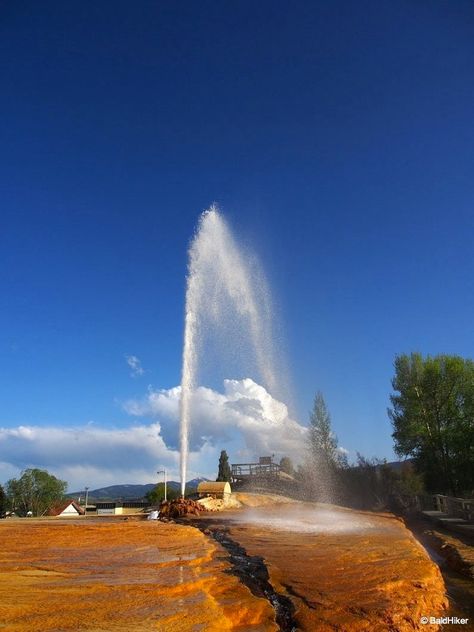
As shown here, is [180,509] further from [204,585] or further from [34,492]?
[34,492]

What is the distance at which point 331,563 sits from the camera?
289 inches

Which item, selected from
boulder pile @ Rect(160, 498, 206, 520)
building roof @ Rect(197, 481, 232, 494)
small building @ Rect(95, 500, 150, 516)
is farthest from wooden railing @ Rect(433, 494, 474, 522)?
small building @ Rect(95, 500, 150, 516)

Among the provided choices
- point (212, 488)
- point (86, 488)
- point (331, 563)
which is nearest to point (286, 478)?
point (212, 488)

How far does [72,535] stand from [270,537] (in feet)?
16.1

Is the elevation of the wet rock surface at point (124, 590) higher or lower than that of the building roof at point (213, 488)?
lower

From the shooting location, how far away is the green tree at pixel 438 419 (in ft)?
112

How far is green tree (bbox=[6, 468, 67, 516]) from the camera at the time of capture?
8575cm

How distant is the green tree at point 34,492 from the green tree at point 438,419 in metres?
74.5

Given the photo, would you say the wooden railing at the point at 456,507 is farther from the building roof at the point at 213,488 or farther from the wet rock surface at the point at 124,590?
the wet rock surface at the point at 124,590

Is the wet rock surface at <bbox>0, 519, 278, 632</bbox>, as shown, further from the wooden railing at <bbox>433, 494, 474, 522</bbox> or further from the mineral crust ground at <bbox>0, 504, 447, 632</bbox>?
the wooden railing at <bbox>433, 494, 474, 522</bbox>

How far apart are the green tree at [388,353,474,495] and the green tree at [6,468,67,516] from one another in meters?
74.5

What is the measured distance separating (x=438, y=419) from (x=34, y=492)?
82.1 meters

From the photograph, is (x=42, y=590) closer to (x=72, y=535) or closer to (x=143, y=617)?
(x=143, y=617)

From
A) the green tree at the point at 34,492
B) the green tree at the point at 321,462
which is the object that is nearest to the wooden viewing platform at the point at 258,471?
the green tree at the point at 321,462
